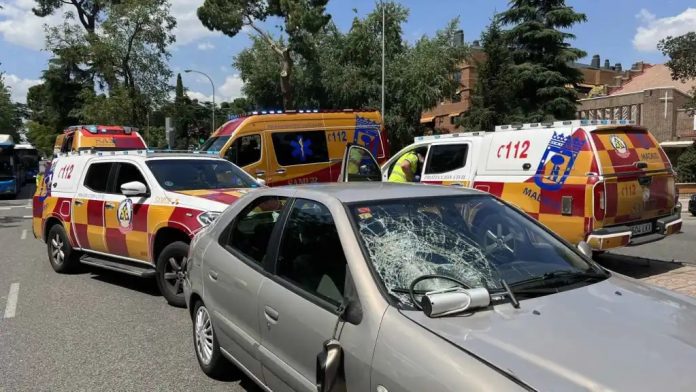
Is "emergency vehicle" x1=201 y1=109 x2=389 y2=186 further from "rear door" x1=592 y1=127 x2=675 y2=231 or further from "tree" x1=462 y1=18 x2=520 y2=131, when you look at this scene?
"tree" x1=462 y1=18 x2=520 y2=131

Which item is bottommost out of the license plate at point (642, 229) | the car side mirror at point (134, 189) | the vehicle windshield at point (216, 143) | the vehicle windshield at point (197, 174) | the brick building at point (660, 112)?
the license plate at point (642, 229)

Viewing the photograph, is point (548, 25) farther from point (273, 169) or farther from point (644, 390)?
point (644, 390)

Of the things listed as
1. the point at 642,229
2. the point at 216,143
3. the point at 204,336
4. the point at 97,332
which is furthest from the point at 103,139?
the point at 642,229

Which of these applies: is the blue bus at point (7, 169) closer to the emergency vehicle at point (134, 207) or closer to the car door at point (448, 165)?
the emergency vehicle at point (134, 207)

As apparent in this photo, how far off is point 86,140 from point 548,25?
2525cm

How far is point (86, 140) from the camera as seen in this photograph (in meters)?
19.1

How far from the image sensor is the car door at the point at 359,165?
9328 mm

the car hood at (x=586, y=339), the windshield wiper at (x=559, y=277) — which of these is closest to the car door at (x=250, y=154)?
the windshield wiper at (x=559, y=277)

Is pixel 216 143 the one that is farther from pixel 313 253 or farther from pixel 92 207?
pixel 313 253

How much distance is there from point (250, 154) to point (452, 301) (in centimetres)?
1045

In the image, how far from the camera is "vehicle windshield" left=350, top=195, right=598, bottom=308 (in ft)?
9.43

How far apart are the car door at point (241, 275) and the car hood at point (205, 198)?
7.00ft

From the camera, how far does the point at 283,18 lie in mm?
32281

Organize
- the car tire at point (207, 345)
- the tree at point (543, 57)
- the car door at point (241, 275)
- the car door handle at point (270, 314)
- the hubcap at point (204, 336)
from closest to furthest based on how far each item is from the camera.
→ 1. the car door handle at point (270, 314)
2. the car door at point (241, 275)
3. the car tire at point (207, 345)
4. the hubcap at point (204, 336)
5. the tree at point (543, 57)
